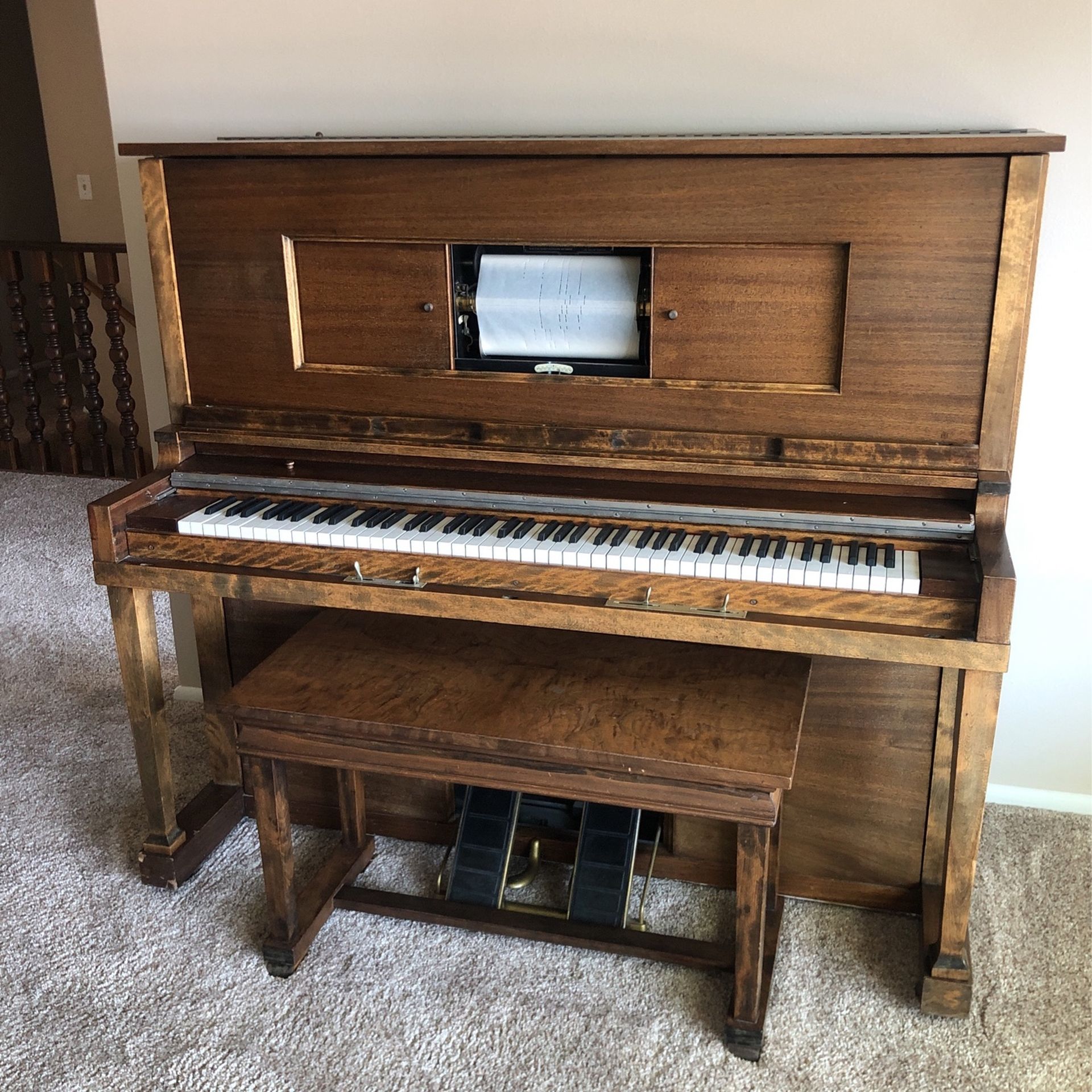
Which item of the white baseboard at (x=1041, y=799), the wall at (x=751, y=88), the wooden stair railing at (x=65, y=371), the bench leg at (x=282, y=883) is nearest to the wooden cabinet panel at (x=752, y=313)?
the wall at (x=751, y=88)

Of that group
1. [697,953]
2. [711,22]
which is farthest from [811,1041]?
[711,22]

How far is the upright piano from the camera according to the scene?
5.24ft

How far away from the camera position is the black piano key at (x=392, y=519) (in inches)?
70.0

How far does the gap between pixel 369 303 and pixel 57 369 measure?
3.13 m

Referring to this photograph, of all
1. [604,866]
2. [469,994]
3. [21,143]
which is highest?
[21,143]

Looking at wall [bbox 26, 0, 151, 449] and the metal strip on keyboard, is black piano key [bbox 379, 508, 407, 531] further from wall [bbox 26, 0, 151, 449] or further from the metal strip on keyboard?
wall [bbox 26, 0, 151, 449]

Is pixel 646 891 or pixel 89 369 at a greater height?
pixel 89 369

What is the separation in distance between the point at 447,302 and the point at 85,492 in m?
3.09

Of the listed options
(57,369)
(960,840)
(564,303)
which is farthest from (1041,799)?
(57,369)

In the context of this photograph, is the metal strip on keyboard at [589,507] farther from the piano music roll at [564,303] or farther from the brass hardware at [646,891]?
the brass hardware at [646,891]

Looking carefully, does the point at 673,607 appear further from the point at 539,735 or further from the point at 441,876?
the point at 441,876

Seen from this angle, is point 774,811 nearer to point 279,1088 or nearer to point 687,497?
point 687,497

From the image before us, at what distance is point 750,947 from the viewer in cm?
165

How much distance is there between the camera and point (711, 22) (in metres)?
1.88
